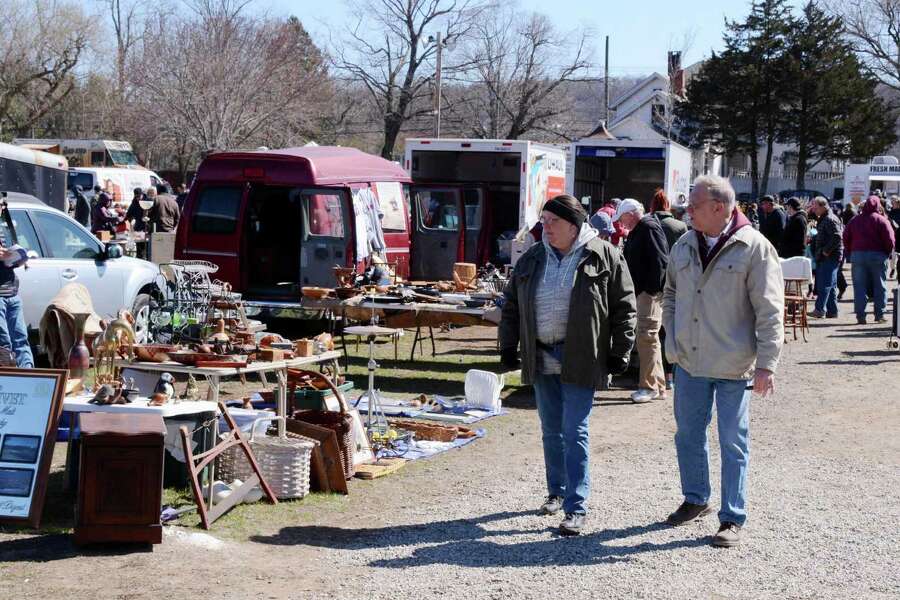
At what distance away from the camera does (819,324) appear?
724 inches

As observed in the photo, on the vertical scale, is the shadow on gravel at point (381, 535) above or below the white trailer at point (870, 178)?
below

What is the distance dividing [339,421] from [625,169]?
55.2 ft

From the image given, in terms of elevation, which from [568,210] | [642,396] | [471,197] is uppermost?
[471,197]

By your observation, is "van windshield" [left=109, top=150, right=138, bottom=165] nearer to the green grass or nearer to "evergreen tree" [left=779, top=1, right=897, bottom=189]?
the green grass

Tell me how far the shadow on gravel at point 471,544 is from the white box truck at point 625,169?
45.1 ft

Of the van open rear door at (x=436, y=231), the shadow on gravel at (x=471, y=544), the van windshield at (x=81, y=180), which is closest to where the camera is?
the shadow on gravel at (x=471, y=544)

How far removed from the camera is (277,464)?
7062mm

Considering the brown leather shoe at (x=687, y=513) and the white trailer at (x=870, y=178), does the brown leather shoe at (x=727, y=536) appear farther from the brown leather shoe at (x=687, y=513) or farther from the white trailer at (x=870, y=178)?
the white trailer at (x=870, y=178)

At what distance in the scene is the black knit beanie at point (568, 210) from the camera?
6434 millimetres

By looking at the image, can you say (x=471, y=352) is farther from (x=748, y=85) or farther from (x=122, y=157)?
(x=748, y=85)

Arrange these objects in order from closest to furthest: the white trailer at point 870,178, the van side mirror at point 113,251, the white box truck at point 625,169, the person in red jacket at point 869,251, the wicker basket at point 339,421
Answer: the wicker basket at point 339,421
the van side mirror at point 113,251
the person in red jacket at point 869,251
the white box truck at point 625,169
the white trailer at point 870,178

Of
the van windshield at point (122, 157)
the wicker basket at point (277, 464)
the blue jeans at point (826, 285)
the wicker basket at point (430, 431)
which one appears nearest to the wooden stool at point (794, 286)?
the blue jeans at point (826, 285)

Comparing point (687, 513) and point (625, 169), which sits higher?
point (625, 169)

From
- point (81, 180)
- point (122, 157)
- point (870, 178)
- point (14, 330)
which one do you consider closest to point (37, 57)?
point (122, 157)
